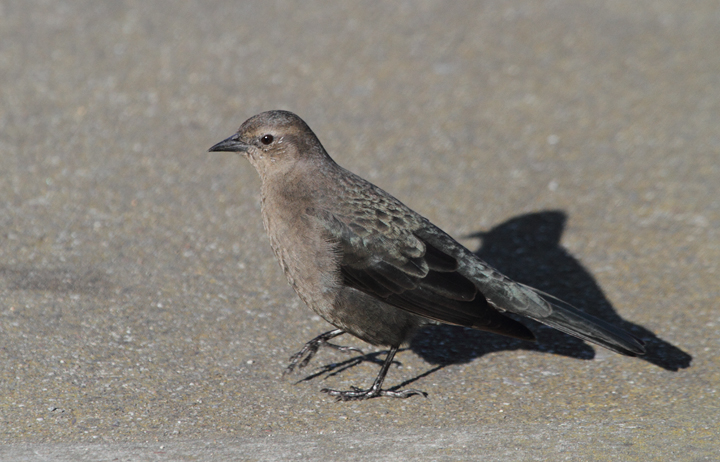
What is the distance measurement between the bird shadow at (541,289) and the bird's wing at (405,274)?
55 cm

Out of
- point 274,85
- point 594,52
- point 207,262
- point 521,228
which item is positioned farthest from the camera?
point 594,52

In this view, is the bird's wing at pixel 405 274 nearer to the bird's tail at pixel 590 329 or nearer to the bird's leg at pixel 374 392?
the bird's tail at pixel 590 329

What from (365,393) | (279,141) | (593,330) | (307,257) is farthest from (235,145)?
(593,330)

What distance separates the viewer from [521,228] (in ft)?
23.0

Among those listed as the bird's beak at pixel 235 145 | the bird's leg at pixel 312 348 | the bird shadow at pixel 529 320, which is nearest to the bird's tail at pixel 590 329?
the bird shadow at pixel 529 320

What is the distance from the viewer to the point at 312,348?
5.27 metres

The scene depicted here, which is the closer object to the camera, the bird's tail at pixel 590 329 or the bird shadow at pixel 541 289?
the bird's tail at pixel 590 329

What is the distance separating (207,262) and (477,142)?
306cm

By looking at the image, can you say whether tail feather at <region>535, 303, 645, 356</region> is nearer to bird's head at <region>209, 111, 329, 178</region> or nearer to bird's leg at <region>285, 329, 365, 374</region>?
bird's leg at <region>285, 329, 365, 374</region>

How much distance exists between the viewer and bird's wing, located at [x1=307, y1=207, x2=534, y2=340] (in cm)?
494

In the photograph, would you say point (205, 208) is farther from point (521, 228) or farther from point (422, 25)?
point (422, 25)

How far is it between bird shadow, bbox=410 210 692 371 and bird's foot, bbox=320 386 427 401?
50cm

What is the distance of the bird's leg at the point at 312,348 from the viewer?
5188 millimetres

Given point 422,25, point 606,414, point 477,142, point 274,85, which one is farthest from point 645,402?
point 422,25
